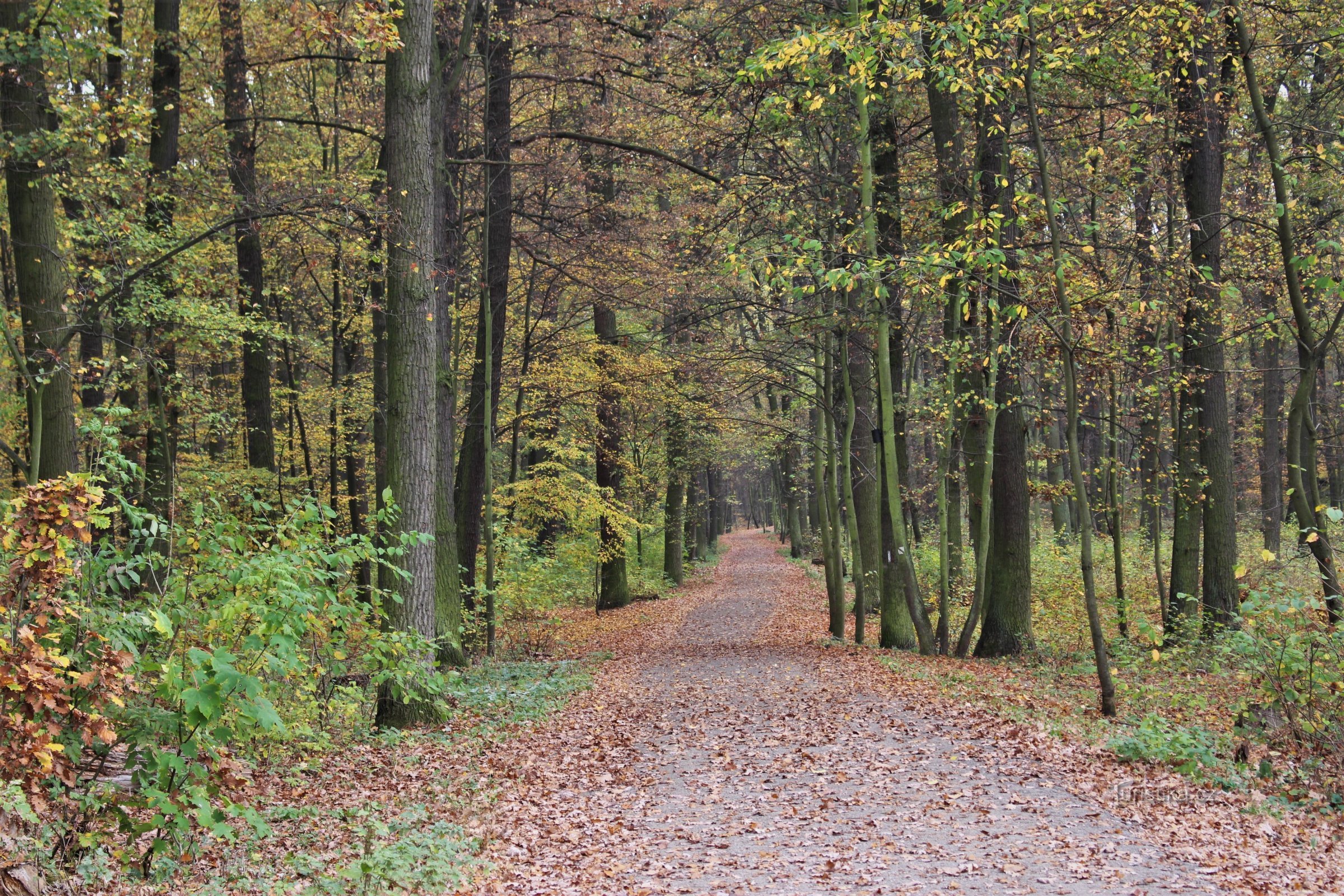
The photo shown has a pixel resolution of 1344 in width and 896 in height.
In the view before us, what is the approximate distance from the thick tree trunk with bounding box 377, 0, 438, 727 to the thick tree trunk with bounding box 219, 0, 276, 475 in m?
2.62

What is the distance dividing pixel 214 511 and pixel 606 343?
13.5m

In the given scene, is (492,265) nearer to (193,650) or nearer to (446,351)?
(446,351)

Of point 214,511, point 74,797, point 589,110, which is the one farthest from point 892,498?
point 74,797

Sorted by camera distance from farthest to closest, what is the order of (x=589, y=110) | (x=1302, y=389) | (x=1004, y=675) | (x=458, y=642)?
(x=589, y=110) → (x=458, y=642) → (x=1004, y=675) → (x=1302, y=389)

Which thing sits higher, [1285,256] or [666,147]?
[666,147]

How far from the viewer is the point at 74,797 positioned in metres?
4.27

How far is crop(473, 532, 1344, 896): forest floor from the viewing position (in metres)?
5.00

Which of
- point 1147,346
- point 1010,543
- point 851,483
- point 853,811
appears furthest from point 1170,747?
point 851,483

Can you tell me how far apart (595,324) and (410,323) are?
41.5 feet

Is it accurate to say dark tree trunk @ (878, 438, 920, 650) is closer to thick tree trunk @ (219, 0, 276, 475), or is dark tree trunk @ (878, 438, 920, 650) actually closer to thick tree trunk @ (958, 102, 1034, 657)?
thick tree trunk @ (958, 102, 1034, 657)

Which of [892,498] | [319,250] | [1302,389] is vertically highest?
[319,250]

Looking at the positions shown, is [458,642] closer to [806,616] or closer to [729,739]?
[729,739]

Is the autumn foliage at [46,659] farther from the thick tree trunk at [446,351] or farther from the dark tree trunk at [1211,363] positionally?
the dark tree trunk at [1211,363]

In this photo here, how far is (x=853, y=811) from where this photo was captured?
6254mm
